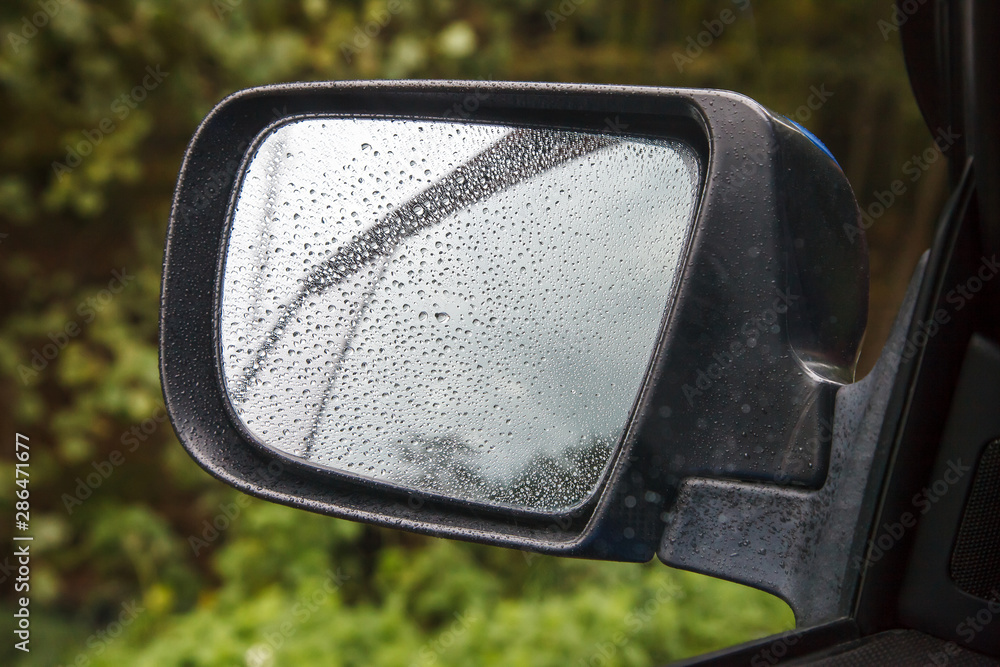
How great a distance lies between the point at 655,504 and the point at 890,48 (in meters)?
5.41

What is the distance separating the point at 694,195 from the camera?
81cm

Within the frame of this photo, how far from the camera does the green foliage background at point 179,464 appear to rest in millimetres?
3291

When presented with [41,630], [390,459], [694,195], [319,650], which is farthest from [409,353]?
[41,630]

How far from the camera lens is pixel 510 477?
93 centimetres

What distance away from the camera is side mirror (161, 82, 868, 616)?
28.7 inches
